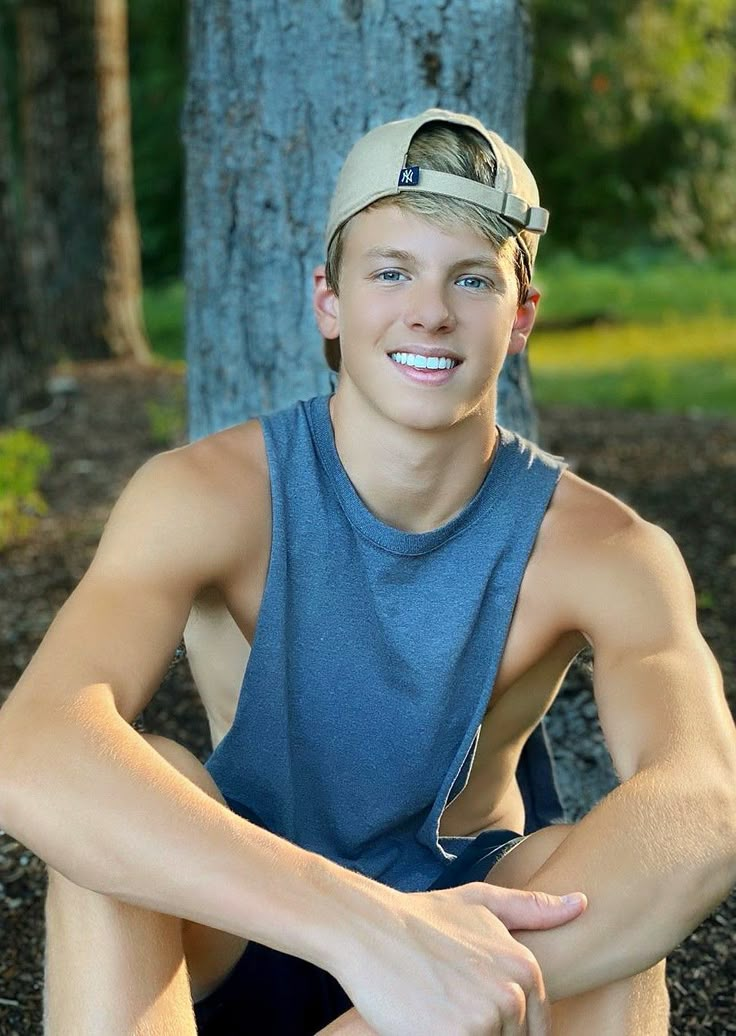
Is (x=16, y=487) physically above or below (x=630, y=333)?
above

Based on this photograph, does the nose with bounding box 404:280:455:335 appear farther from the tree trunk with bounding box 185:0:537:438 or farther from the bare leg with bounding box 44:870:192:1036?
the tree trunk with bounding box 185:0:537:438

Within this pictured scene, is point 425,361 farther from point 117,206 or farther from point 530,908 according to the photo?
point 117,206

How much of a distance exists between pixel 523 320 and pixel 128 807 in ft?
3.82

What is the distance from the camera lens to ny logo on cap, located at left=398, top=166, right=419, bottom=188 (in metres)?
2.41

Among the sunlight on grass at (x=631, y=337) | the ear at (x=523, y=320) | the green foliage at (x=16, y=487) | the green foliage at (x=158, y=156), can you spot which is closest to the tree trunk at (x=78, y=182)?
the sunlight on grass at (x=631, y=337)

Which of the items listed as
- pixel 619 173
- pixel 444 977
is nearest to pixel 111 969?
pixel 444 977

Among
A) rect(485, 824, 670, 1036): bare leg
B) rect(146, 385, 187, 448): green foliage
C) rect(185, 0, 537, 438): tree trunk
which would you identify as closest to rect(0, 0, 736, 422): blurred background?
rect(146, 385, 187, 448): green foliage

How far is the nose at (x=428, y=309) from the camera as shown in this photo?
2371mm

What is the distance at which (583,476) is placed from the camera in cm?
642

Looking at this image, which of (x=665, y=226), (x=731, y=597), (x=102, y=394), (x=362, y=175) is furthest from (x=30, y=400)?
(x=665, y=226)

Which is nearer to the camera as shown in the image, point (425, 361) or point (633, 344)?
point (425, 361)

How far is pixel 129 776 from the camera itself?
209cm

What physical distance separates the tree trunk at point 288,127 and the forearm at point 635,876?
1.77m

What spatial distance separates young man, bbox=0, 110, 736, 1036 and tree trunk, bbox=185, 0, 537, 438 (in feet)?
3.52
